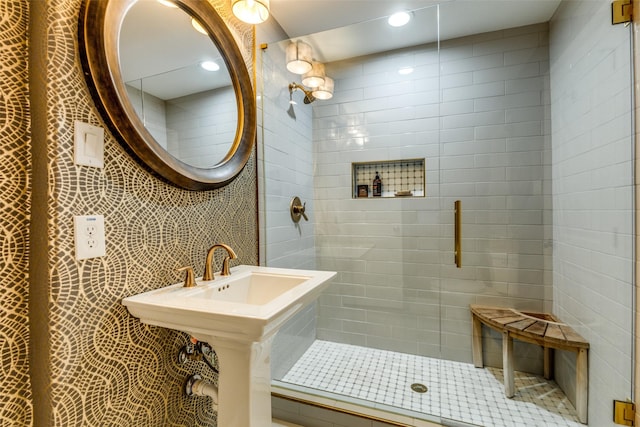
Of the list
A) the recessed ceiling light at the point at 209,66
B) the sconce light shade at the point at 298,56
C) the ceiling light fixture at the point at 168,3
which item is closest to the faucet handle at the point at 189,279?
the recessed ceiling light at the point at 209,66

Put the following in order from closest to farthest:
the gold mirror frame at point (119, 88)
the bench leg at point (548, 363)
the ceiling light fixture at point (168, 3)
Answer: the gold mirror frame at point (119, 88)
the ceiling light fixture at point (168, 3)
the bench leg at point (548, 363)

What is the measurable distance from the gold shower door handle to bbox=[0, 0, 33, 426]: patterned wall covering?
2.20 meters

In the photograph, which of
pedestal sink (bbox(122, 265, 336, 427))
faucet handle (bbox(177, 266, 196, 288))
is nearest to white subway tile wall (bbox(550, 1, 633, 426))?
pedestal sink (bbox(122, 265, 336, 427))

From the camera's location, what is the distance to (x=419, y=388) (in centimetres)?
172

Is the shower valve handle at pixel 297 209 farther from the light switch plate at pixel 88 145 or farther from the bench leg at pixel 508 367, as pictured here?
the bench leg at pixel 508 367

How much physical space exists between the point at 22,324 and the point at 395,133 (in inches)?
87.4

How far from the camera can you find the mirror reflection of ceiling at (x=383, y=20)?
177 centimetres

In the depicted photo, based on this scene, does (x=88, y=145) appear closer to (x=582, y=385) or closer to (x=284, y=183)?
(x=284, y=183)

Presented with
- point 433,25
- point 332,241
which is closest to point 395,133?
point 433,25

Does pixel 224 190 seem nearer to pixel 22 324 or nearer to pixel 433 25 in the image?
pixel 22 324

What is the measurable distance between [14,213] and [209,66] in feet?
3.22

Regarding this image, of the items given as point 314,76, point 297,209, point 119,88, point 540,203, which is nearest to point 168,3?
point 119,88

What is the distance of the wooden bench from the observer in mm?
1446

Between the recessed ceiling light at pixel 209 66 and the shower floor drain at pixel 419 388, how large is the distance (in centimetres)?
216
